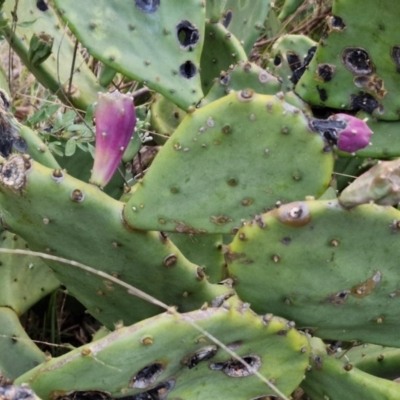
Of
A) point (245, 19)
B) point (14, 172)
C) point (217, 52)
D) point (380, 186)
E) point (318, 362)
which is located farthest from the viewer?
point (245, 19)

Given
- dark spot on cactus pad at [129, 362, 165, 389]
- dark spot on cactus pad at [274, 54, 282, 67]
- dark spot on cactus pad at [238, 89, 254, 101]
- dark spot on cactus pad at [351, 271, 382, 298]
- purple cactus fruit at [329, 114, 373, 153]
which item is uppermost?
dark spot on cactus pad at [238, 89, 254, 101]

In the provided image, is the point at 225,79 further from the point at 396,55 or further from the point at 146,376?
the point at 146,376

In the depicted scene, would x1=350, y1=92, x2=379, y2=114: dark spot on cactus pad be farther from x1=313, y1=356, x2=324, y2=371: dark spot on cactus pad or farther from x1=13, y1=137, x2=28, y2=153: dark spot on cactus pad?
x1=13, y1=137, x2=28, y2=153: dark spot on cactus pad

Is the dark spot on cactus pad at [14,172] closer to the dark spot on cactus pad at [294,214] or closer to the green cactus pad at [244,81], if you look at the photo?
the dark spot on cactus pad at [294,214]

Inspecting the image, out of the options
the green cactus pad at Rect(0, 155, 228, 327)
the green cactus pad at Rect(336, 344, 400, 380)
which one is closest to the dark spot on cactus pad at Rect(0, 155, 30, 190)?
the green cactus pad at Rect(0, 155, 228, 327)

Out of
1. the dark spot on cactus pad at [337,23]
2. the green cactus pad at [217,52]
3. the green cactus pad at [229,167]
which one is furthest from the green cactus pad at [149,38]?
the green cactus pad at [229,167]

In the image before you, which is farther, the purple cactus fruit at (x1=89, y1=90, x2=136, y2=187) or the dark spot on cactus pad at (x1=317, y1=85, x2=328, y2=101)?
the dark spot on cactus pad at (x1=317, y1=85, x2=328, y2=101)

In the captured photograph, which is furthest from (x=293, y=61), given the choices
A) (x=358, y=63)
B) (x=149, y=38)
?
(x=149, y=38)
